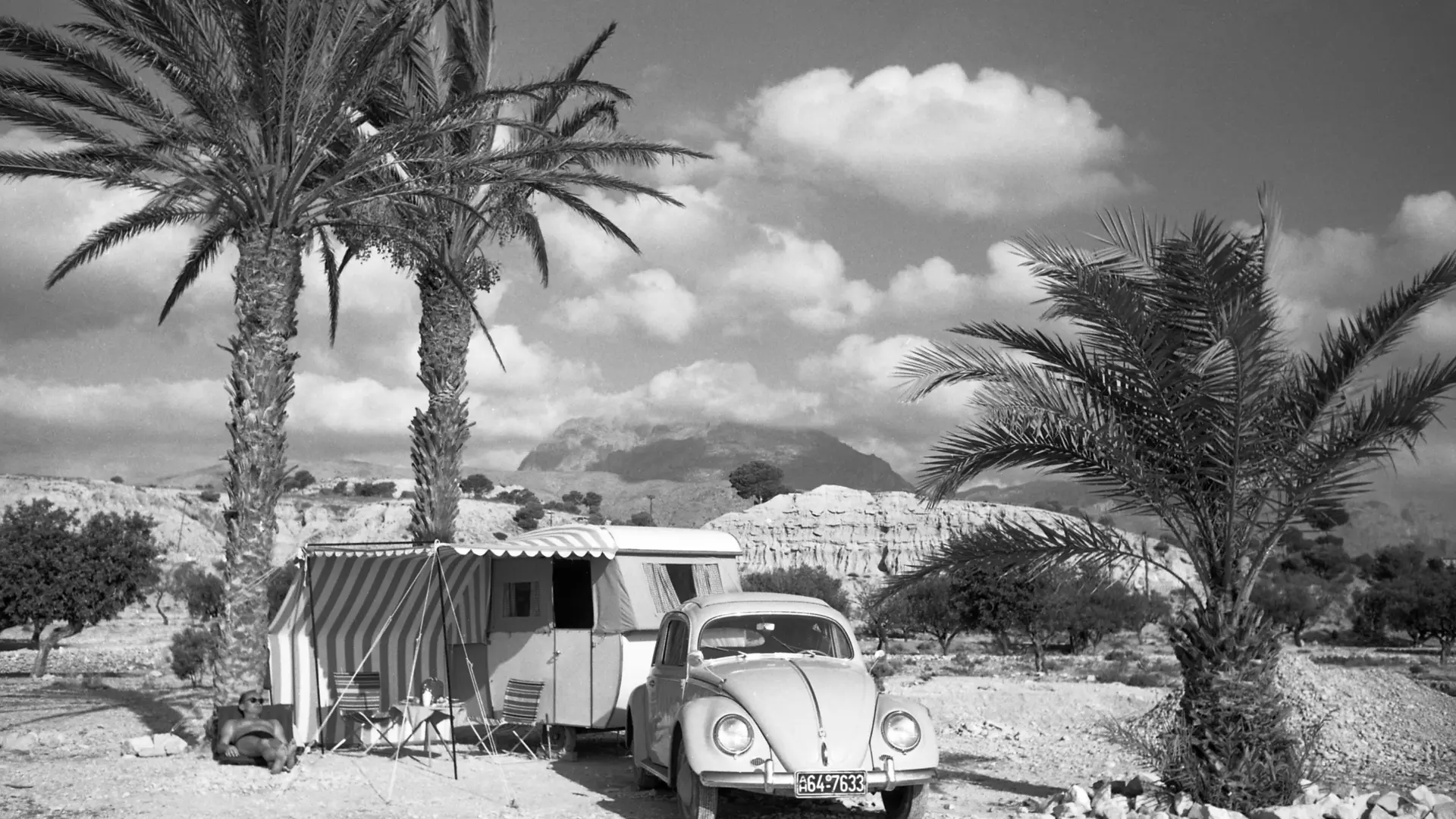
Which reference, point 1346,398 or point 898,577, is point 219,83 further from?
point 1346,398

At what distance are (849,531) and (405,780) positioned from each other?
203 ft

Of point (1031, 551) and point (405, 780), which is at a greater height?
point (1031, 551)

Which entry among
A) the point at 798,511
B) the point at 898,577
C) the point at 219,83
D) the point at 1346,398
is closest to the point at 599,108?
the point at 219,83

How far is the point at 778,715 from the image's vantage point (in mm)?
8070

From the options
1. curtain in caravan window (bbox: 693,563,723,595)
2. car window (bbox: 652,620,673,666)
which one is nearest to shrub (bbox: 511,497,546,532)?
curtain in caravan window (bbox: 693,563,723,595)

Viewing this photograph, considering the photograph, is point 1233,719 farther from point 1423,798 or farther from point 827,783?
point 827,783

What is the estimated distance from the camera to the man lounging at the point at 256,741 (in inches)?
430

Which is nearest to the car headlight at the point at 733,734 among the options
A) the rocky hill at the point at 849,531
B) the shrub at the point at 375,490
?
the rocky hill at the point at 849,531

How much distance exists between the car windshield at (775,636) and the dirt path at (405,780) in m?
1.43

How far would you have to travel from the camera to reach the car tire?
845 cm

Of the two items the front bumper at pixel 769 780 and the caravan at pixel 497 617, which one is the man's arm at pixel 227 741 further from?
the front bumper at pixel 769 780

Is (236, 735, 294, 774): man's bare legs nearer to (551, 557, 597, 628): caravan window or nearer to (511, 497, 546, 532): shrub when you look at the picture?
(551, 557, 597, 628): caravan window

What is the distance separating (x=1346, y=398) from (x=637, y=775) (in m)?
7.23

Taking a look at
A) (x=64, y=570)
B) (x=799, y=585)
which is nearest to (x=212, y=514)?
(x=799, y=585)
